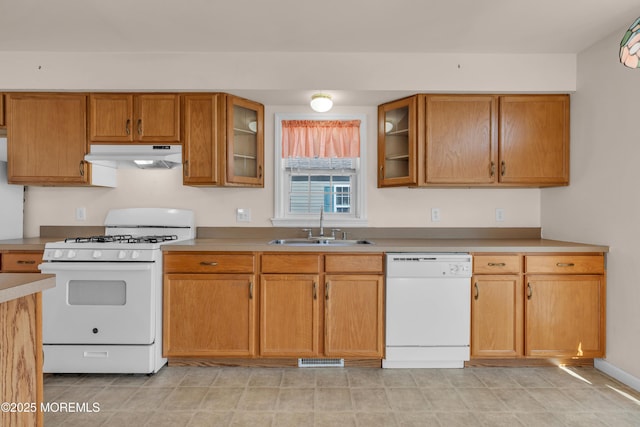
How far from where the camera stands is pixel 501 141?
298 centimetres

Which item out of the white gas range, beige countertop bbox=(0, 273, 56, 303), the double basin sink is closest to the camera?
beige countertop bbox=(0, 273, 56, 303)

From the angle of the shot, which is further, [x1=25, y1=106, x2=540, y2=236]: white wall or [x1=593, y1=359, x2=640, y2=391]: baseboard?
[x1=25, y1=106, x2=540, y2=236]: white wall

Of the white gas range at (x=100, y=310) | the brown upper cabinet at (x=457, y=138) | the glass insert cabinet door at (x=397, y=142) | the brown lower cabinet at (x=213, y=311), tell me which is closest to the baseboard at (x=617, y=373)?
the brown upper cabinet at (x=457, y=138)

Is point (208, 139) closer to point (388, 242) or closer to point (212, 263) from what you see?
point (212, 263)

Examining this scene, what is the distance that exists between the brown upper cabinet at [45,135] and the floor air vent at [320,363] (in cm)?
223

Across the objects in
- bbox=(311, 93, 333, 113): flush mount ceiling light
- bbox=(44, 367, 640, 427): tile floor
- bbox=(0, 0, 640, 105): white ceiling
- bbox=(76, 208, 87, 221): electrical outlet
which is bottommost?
bbox=(44, 367, 640, 427): tile floor

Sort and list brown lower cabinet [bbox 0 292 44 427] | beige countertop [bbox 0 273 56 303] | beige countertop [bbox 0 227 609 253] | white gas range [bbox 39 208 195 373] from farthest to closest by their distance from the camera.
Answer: beige countertop [bbox 0 227 609 253], white gas range [bbox 39 208 195 373], brown lower cabinet [bbox 0 292 44 427], beige countertop [bbox 0 273 56 303]

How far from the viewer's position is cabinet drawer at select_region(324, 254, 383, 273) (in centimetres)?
270

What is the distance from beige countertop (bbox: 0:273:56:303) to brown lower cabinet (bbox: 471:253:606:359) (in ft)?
8.04

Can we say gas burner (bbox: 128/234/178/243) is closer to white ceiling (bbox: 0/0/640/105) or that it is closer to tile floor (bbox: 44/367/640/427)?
tile floor (bbox: 44/367/640/427)

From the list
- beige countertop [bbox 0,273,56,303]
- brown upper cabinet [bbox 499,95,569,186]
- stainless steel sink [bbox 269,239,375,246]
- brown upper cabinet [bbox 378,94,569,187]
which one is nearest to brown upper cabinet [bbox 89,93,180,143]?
stainless steel sink [bbox 269,239,375,246]

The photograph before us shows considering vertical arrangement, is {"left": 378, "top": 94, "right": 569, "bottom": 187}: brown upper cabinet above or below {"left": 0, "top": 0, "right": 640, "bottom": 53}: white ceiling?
below

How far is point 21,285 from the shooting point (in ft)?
3.98

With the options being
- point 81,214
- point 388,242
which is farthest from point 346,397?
point 81,214
